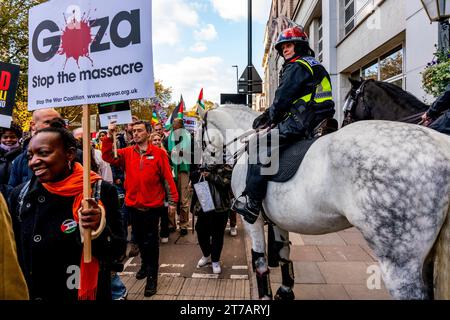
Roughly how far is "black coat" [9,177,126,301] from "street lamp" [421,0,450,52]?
4.77 meters

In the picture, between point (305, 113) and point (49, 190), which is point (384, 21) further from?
point (49, 190)

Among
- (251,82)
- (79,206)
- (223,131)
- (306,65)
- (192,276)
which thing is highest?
(251,82)

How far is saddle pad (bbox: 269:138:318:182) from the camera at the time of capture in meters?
2.92

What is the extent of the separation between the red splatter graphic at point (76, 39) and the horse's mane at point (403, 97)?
142 inches

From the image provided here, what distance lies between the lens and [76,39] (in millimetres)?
2229

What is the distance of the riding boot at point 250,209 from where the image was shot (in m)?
3.34

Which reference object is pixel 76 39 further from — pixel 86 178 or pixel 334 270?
pixel 334 270

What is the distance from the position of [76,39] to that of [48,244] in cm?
141

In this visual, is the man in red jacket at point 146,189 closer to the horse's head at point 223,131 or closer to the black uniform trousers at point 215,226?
the black uniform trousers at point 215,226

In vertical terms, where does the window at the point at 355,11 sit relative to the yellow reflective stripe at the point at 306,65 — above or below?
above

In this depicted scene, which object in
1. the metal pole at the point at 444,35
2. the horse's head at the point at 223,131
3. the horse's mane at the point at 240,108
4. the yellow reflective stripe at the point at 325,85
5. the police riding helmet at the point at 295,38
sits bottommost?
the horse's head at the point at 223,131

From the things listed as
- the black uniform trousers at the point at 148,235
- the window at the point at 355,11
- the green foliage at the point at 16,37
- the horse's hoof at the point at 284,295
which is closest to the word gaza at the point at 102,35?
the black uniform trousers at the point at 148,235

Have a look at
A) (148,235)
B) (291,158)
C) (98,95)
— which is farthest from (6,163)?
(291,158)

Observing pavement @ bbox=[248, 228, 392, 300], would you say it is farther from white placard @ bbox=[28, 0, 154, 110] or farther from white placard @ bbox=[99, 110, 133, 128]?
white placard @ bbox=[28, 0, 154, 110]
